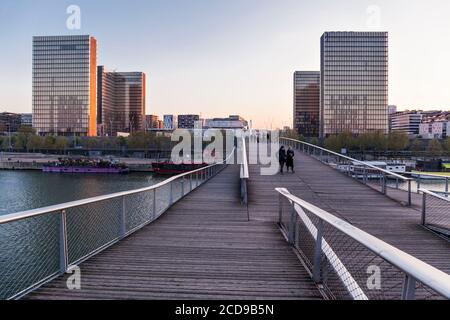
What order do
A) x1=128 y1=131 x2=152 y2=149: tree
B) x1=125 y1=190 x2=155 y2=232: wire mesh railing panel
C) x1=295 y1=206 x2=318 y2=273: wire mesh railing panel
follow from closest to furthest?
1. x1=295 y1=206 x2=318 y2=273: wire mesh railing panel
2. x1=125 y1=190 x2=155 y2=232: wire mesh railing panel
3. x1=128 y1=131 x2=152 y2=149: tree

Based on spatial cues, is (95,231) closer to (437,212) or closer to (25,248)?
(25,248)

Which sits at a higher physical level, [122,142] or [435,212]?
[122,142]

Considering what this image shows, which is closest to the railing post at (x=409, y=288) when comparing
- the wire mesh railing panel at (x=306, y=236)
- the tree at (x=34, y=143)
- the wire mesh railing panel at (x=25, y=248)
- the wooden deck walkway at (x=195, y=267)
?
the wooden deck walkway at (x=195, y=267)

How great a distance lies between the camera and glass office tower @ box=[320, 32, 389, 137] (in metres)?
95.1

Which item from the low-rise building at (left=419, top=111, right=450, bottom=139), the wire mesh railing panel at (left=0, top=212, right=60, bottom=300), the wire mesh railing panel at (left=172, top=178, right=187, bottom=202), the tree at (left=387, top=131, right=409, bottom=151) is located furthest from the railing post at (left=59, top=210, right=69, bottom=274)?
the low-rise building at (left=419, top=111, right=450, bottom=139)

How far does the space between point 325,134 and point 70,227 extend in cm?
8659

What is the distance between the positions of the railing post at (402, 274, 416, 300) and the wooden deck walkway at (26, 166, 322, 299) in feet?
4.80

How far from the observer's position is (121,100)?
164 m

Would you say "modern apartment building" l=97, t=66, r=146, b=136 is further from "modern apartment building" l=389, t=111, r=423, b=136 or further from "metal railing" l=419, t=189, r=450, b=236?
"metal railing" l=419, t=189, r=450, b=236

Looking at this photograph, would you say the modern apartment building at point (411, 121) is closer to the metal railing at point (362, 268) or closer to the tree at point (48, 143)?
the tree at point (48, 143)

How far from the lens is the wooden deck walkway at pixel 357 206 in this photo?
6.03 metres

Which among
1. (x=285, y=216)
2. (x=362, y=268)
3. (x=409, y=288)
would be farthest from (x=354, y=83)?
(x=409, y=288)

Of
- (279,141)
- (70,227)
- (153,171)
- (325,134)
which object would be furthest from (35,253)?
(325,134)

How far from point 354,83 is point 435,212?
95.8 m
